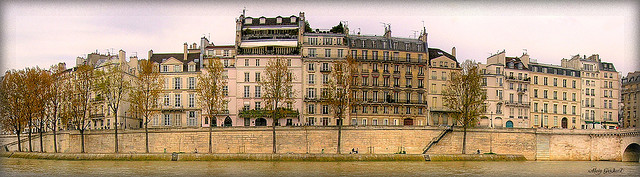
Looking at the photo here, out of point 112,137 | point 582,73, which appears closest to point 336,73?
point 112,137

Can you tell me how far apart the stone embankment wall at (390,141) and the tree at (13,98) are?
9926 mm

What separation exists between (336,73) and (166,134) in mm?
17737

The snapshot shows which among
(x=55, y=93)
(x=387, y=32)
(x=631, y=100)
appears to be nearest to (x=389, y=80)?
(x=387, y=32)

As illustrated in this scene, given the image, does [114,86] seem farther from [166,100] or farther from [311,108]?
[311,108]

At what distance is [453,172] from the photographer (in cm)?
4962

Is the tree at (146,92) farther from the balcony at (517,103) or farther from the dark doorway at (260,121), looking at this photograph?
the balcony at (517,103)

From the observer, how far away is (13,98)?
6750cm

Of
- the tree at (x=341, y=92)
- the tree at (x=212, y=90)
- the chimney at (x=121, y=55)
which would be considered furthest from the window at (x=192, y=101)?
the tree at (x=341, y=92)

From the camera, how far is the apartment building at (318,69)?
2943 inches

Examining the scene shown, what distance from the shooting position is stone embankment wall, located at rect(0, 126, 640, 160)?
66.6 metres

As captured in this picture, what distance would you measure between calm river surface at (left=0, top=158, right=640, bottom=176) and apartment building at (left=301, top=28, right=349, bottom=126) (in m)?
18.3

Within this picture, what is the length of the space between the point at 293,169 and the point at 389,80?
29.7 meters

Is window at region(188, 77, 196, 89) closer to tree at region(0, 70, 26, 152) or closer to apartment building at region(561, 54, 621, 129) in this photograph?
tree at region(0, 70, 26, 152)

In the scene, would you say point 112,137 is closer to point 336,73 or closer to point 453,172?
point 336,73
